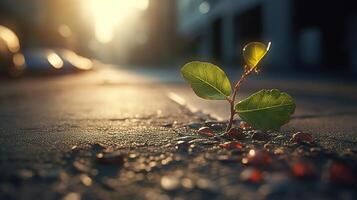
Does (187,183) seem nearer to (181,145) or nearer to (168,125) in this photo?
(181,145)

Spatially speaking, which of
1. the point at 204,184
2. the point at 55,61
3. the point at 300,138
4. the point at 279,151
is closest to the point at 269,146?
the point at 279,151

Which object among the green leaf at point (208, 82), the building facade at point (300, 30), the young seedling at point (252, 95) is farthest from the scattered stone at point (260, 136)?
the building facade at point (300, 30)

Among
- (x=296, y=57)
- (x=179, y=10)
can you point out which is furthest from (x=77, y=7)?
(x=296, y=57)

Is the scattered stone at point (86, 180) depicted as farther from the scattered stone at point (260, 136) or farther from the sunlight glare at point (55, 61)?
the sunlight glare at point (55, 61)

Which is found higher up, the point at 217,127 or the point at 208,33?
the point at 208,33

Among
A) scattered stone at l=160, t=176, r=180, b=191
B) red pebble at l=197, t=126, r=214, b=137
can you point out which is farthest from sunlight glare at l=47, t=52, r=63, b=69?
scattered stone at l=160, t=176, r=180, b=191

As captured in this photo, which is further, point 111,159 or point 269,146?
point 269,146
